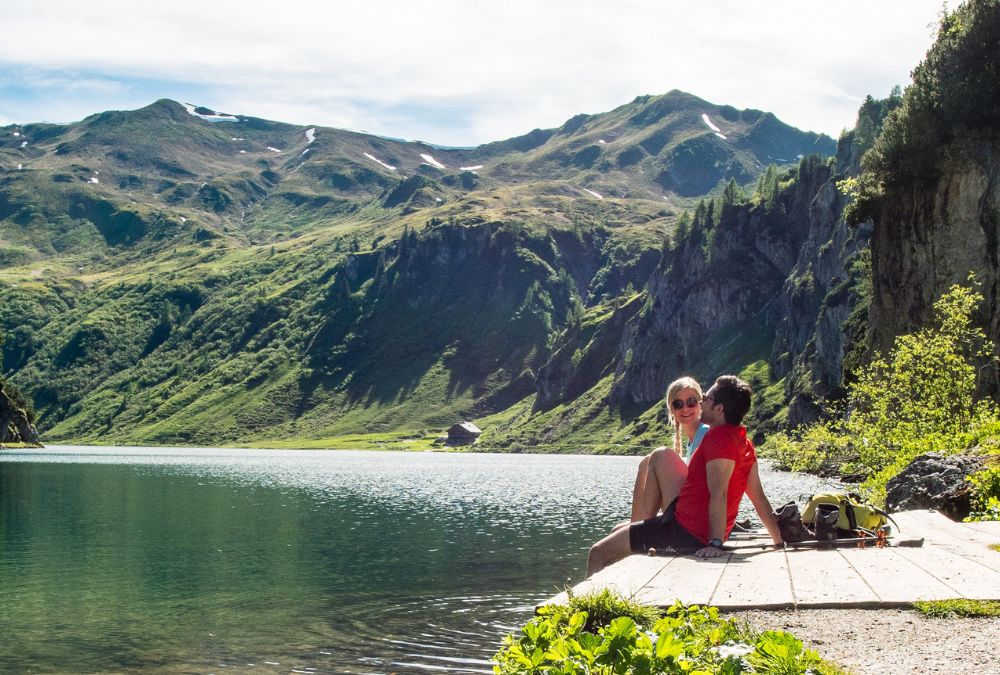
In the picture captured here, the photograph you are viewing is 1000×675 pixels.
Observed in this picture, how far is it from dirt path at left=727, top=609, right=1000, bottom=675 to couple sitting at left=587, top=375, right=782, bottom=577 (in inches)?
165

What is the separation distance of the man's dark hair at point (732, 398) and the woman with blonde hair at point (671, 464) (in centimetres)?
82

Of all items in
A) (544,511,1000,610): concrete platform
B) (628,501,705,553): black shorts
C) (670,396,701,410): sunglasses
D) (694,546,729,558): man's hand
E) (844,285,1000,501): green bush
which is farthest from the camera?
(844,285,1000,501): green bush

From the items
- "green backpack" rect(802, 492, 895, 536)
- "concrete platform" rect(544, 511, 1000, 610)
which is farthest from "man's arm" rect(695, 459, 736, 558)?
"green backpack" rect(802, 492, 895, 536)

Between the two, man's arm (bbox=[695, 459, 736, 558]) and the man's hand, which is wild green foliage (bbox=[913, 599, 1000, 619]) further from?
man's arm (bbox=[695, 459, 736, 558])

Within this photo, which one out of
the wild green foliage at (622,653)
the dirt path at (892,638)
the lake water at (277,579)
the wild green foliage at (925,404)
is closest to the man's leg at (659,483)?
the dirt path at (892,638)

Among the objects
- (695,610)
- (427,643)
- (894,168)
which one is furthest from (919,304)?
(695,610)

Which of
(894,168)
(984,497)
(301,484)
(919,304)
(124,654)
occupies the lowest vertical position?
(301,484)

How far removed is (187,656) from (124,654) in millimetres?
1950

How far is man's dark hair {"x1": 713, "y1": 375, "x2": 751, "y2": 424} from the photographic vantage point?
17.1m

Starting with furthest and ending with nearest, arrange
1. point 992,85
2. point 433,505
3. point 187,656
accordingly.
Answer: point 433,505, point 992,85, point 187,656

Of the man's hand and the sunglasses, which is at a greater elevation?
the sunglasses

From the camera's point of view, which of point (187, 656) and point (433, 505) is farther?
point (433, 505)

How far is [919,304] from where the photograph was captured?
2982 inches

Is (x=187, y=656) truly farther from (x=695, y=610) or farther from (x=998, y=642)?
(x=998, y=642)
